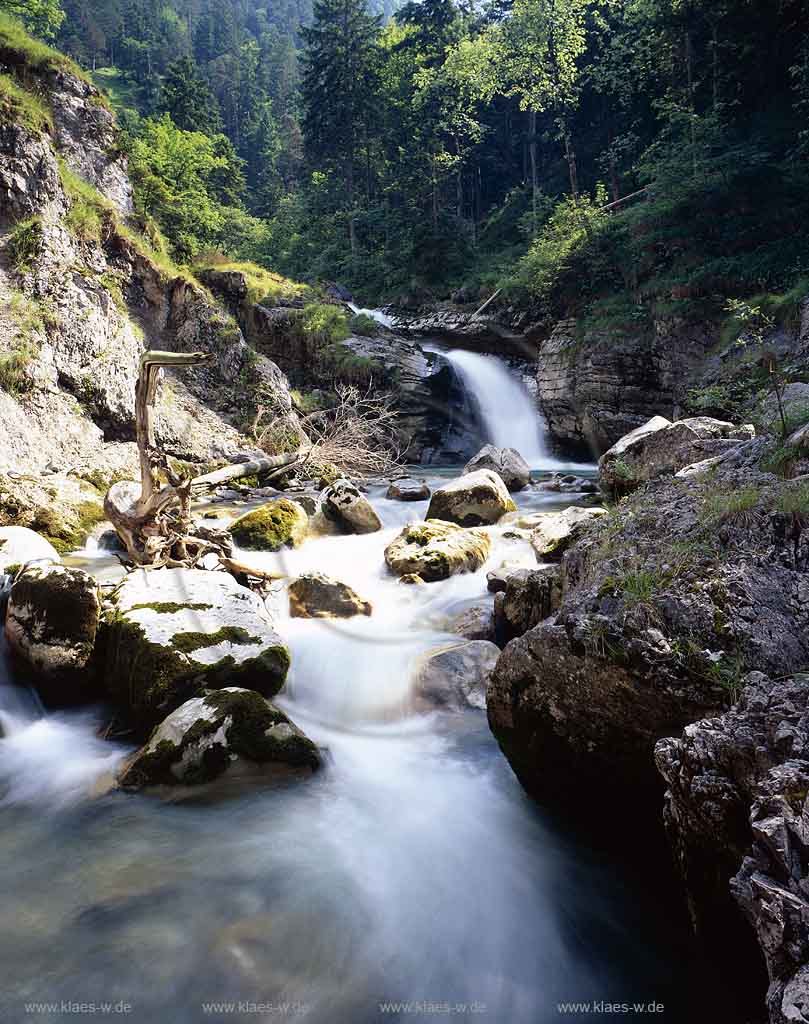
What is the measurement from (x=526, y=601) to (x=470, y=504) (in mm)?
4013

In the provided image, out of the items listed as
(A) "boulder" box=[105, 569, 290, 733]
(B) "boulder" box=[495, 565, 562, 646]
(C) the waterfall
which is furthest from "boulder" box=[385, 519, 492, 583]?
(C) the waterfall

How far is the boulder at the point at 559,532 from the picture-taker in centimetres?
764

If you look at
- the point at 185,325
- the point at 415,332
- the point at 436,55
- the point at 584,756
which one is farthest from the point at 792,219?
the point at 436,55

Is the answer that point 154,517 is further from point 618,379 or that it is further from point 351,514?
point 618,379

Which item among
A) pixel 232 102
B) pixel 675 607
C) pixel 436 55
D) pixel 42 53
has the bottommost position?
pixel 675 607

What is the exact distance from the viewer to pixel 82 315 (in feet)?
46.6

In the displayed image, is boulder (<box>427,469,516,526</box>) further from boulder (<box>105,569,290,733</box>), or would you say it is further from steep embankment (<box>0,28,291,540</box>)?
steep embankment (<box>0,28,291,540</box>)

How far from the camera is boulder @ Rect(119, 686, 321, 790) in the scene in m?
4.00

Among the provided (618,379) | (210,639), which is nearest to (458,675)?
(210,639)

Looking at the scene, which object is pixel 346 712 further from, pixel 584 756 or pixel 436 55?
pixel 436 55

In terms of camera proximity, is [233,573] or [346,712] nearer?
[346,712]

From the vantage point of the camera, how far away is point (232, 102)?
5828cm

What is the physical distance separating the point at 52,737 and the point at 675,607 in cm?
471

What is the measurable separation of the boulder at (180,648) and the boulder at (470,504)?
473 centimetres
